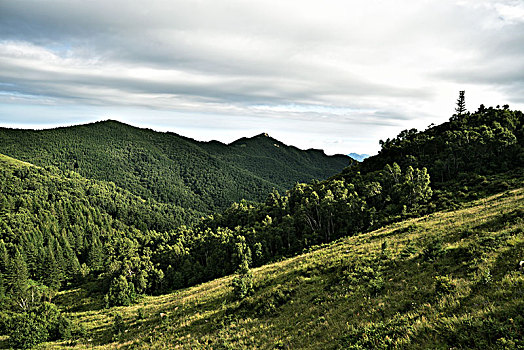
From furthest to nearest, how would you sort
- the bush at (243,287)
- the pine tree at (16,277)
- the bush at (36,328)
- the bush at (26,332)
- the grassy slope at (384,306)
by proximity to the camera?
the pine tree at (16,277) < the bush at (36,328) < the bush at (26,332) < the bush at (243,287) < the grassy slope at (384,306)

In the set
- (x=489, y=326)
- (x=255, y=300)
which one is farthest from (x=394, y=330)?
(x=255, y=300)

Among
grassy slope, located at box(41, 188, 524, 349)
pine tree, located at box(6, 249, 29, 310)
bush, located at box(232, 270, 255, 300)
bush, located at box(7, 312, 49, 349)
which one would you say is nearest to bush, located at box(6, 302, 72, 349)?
bush, located at box(7, 312, 49, 349)

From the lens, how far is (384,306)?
1390 cm

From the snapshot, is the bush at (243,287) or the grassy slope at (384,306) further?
the bush at (243,287)

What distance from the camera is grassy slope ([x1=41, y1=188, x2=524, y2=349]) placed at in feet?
30.2

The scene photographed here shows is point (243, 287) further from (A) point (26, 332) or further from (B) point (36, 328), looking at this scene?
(A) point (26, 332)

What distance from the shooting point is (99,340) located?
35.2 metres

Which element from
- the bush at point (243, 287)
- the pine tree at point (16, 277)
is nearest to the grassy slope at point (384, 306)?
the bush at point (243, 287)

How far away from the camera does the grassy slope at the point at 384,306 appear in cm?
921

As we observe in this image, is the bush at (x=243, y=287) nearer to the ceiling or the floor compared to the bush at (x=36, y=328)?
nearer to the ceiling

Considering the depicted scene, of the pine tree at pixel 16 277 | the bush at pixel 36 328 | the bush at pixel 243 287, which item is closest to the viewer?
the bush at pixel 243 287

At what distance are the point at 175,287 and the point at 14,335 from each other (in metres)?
44.9

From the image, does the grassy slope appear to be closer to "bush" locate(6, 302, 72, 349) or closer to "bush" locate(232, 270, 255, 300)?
"bush" locate(232, 270, 255, 300)

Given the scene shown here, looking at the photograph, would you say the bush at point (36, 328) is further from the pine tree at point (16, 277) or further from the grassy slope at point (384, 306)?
the pine tree at point (16, 277)
